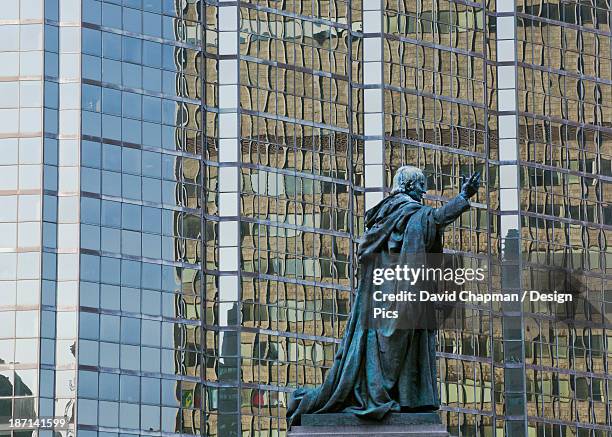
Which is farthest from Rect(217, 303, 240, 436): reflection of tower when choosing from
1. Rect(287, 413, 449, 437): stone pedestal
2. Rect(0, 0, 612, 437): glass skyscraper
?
Rect(287, 413, 449, 437): stone pedestal

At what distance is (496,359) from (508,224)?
7122 mm

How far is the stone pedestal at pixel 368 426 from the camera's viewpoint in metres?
30.0

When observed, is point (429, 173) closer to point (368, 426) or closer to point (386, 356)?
point (386, 356)

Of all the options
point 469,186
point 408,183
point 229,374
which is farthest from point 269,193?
point 469,186

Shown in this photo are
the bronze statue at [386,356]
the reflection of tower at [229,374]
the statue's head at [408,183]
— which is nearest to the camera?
the bronze statue at [386,356]

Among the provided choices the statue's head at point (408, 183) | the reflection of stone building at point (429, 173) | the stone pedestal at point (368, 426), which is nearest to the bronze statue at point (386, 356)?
the stone pedestal at point (368, 426)

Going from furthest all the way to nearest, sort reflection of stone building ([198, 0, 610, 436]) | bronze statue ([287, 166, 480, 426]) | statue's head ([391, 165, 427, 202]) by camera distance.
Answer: reflection of stone building ([198, 0, 610, 436]) → statue's head ([391, 165, 427, 202]) → bronze statue ([287, 166, 480, 426])

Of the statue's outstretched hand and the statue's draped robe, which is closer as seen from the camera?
the statue's outstretched hand

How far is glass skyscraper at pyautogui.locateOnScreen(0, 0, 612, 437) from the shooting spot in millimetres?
106562

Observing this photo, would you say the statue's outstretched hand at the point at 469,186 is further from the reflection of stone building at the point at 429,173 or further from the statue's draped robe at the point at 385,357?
the reflection of stone building at the point at 429,173

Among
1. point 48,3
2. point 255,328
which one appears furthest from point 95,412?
point 48,3

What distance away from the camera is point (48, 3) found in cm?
11038

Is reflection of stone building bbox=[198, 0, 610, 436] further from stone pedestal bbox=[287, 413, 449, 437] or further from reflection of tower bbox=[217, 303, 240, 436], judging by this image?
stone pedestal bbox=[287, 413, 449, 437]

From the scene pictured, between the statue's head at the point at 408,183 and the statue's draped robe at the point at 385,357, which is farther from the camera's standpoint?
the statue's head at the point at 408,183
